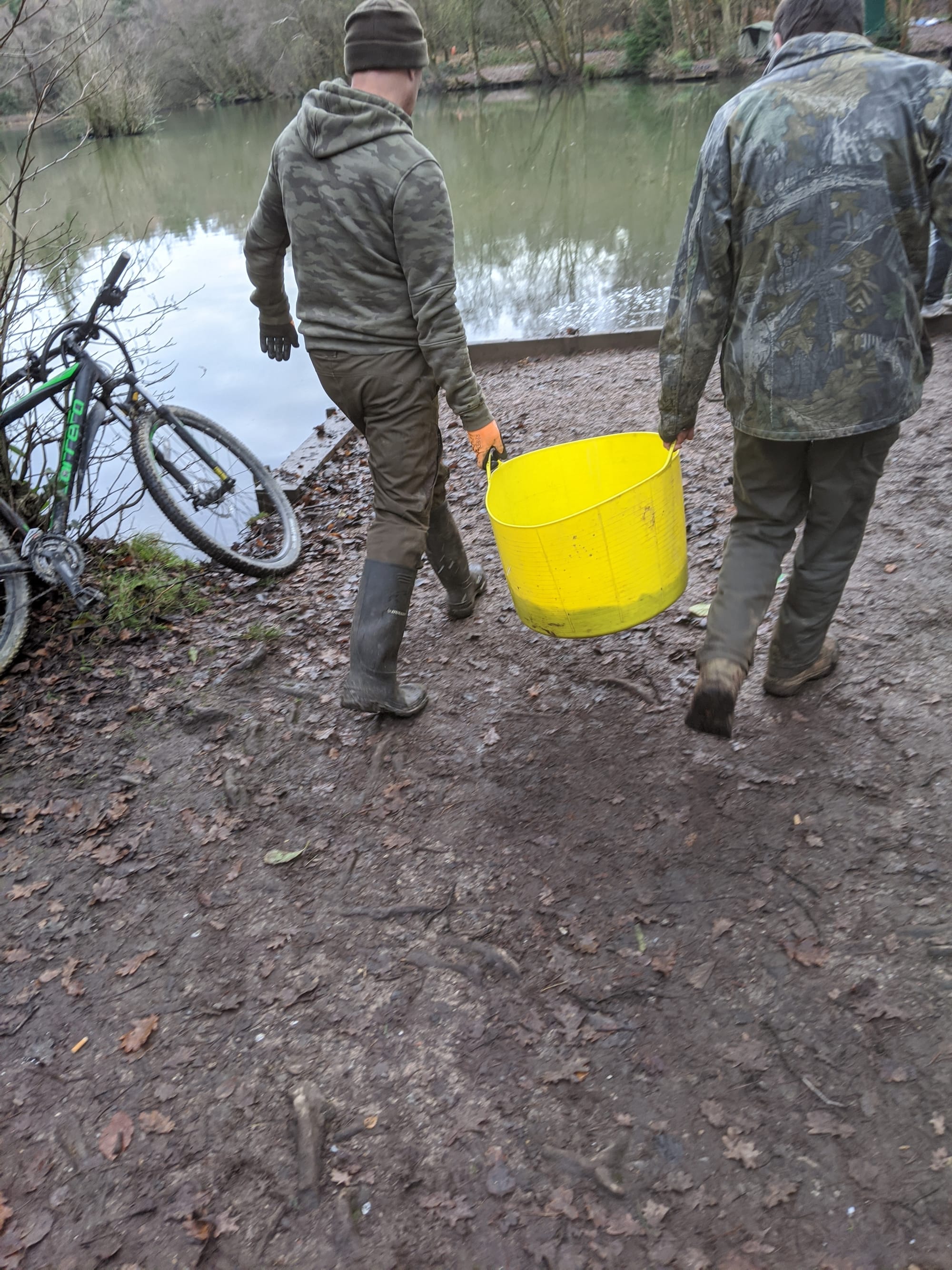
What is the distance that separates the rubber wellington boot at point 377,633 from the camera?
316 cm

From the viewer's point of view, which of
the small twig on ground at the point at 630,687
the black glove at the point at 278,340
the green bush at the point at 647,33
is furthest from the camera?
the green bush at the point at 647,33

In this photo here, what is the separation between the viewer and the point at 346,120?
2645 mm

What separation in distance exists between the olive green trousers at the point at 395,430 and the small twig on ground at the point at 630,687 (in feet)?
3.09

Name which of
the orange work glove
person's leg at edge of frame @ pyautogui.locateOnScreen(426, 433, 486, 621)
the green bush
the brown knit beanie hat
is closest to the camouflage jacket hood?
the brown knit beanie hat

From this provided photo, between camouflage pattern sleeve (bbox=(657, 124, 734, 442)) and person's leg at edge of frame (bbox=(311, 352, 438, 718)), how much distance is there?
3.01ft

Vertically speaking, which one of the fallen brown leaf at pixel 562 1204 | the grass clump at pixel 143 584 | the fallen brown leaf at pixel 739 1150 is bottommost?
the fallen brown leaf at pixel 562 1204

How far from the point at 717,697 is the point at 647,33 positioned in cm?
3744

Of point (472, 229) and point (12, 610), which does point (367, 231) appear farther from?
point (472, 229)

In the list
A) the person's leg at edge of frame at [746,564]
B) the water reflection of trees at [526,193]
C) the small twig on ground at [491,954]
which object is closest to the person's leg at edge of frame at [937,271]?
the person's leg at edge of frame at [746,564]

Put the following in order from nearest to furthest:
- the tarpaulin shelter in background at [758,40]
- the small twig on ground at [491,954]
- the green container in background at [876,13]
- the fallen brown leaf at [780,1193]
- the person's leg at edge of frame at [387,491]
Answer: the fallen brown leaf at [780,1193] → the small twig on ground at [491,954] → the tarpaulin shelter in background at [758,40] → the person's leg at edge of frame at [387,491] → the green container in background at [876,13]

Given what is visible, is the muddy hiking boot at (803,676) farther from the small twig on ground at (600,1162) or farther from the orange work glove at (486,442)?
the small twig on ground at (600,1162)

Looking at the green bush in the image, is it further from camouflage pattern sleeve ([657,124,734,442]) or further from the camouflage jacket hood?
camouflage pattern sleeve ([657,124,734,442])

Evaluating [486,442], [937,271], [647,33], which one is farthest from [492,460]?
[647,33]

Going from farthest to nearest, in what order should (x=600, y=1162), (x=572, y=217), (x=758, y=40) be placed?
(x=572, y=217) → (x=758, y=40) → (x=600, y=1162)
